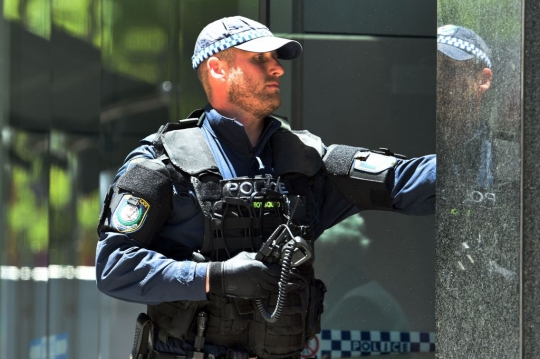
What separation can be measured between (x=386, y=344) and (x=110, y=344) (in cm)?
134

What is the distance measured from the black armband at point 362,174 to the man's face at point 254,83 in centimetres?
29

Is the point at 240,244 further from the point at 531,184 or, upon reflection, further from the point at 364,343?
the point at 364,343

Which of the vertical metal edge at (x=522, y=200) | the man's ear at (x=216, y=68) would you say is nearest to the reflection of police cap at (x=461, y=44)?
the vertical metal edge at (x=522, y=200)

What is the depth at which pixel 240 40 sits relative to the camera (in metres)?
3.75

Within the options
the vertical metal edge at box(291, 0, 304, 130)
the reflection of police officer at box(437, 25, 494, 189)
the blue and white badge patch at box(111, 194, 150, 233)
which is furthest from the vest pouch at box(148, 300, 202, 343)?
the vertical metal edge at box(291, 0, 304, 130)

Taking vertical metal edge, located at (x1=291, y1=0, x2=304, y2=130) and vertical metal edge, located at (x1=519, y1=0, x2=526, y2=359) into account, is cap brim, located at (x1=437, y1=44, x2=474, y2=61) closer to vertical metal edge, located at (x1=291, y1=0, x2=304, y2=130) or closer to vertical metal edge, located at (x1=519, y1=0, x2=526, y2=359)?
vertical metal edge, located at (x1=519, y1=0, x2=526, y2=359)

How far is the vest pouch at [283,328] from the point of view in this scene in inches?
138

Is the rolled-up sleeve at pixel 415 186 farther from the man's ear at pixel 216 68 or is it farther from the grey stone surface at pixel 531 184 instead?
the grey stone surface at pixel 531 184

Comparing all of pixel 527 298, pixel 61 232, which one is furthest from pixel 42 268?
pixel 527 298

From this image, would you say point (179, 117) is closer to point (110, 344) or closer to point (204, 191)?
point (110, 344)

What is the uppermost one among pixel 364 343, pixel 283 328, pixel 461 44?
pixel 461 44

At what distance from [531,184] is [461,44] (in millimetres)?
484

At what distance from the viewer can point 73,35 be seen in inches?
200

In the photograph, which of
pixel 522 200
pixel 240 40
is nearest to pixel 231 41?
pixel 240 40
